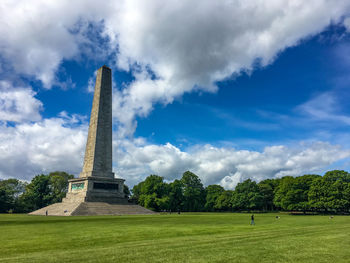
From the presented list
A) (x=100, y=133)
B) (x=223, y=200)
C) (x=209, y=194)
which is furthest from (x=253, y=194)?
(x=100, y=133)

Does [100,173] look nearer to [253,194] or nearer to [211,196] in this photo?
[253,194]

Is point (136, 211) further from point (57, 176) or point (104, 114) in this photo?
point (57, 176)

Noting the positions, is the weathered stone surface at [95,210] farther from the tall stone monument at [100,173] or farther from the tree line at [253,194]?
the tree line at [253,194]

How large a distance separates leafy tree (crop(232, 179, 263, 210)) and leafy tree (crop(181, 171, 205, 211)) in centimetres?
1378

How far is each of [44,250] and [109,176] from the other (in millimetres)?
47762

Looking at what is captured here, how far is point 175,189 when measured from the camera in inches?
3273

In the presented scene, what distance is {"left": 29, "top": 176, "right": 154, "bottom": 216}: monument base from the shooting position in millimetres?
48044

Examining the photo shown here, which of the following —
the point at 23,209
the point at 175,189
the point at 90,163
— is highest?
the point at 90,163

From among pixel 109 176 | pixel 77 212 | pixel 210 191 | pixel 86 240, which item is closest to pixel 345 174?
pixel 210 191

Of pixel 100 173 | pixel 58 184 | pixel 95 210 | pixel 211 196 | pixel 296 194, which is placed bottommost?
pixel 95 210

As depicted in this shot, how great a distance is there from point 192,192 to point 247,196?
19.2 metres

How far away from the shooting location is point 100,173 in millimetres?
58500

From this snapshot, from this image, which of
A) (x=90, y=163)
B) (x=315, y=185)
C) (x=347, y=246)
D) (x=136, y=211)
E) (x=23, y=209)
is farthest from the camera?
(x=23, y=209)

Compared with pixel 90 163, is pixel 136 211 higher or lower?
lower
